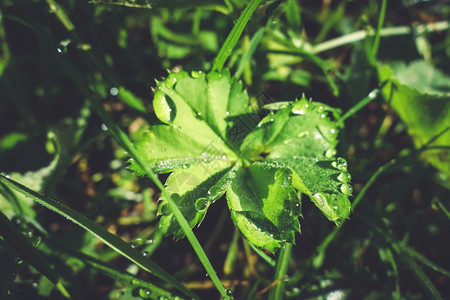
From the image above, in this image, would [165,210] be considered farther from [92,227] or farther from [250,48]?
[250,48]

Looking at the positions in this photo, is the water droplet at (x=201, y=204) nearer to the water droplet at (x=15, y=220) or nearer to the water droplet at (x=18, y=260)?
the water droplet at (x=18, y=260)

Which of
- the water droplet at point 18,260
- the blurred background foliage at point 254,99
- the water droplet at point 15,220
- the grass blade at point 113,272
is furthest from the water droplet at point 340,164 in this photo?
the water droplet at point 15,220

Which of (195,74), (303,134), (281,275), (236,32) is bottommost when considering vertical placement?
(281,275)

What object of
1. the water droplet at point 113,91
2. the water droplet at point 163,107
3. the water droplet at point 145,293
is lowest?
the water droplet at point 145,293

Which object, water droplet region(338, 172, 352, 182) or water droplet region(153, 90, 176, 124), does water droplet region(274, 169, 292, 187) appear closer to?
water droplet region(338, 172, 352, 182)

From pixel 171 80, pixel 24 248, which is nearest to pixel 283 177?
pixel 171 80

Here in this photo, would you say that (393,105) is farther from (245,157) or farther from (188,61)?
(188,61)

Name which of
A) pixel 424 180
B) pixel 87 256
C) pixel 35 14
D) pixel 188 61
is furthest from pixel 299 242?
pixel 35 14
